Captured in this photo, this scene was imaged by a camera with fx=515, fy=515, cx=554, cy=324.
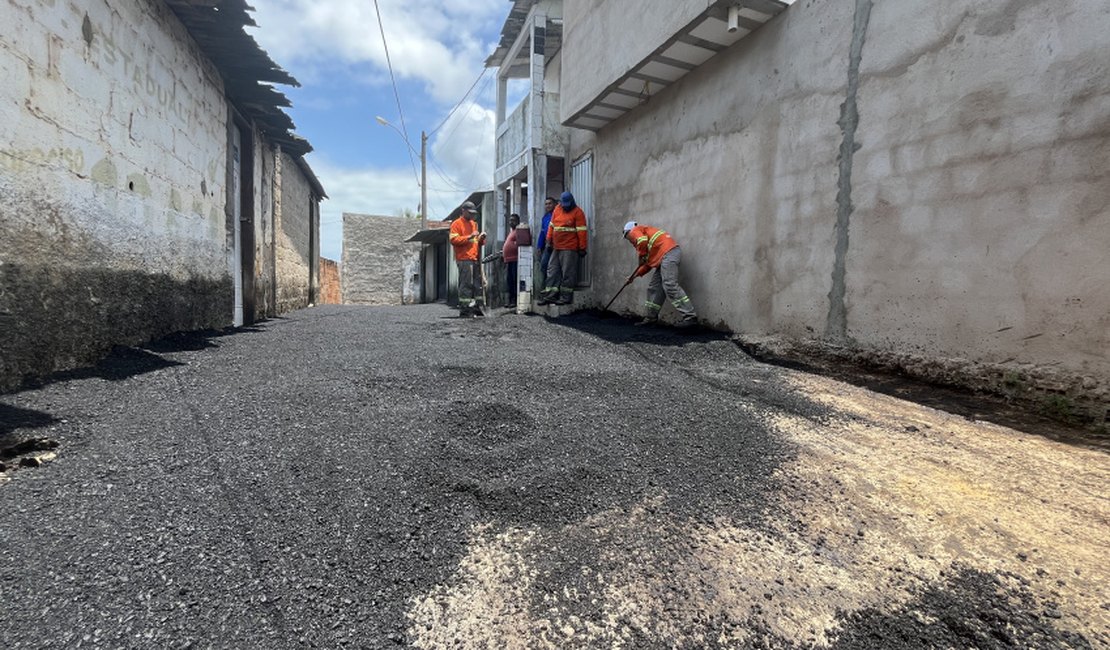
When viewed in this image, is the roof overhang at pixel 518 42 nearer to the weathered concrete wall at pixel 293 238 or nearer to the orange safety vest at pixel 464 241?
the orange safety vest at pixel 464 241

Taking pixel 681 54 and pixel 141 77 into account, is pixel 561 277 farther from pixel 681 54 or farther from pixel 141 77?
pixel 141 77

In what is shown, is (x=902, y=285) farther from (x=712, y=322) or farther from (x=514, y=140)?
(x=514, y=140)

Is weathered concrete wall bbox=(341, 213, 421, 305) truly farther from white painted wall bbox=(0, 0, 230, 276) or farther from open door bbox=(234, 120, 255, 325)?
white painted wall bbox=(0, 0, 230, 276)

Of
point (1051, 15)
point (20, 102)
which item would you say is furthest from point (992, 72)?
point (20, 102)

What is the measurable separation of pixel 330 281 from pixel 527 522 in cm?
1981

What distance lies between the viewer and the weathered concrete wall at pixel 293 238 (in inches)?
347

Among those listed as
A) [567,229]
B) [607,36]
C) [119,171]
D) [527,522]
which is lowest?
[527,522]

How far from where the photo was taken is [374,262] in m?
22.3

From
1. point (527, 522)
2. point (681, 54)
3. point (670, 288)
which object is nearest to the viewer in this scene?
point (527, 522)

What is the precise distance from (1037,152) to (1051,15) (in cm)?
71

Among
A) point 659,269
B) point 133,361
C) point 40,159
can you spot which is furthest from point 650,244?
point 40,159

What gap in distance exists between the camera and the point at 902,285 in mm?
3459

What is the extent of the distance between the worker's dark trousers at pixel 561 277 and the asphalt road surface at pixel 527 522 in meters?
4.51

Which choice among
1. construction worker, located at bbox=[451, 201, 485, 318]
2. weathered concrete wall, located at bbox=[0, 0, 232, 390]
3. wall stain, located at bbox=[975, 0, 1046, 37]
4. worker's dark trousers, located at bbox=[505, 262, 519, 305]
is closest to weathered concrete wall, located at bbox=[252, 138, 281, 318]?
weathered concrete wall, located at bbox=[0, 0, 232, 390]
